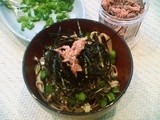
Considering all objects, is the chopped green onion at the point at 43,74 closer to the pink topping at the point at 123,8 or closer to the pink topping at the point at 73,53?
the pink topping at the point at 73,53

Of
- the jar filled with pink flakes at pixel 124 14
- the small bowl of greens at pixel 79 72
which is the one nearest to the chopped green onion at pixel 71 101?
the small bowl of greens at pixel 79 72

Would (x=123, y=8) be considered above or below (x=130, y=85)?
above

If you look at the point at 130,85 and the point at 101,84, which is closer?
the point at 101,84

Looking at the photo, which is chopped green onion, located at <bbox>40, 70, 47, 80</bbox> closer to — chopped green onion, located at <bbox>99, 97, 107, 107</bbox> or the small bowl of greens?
the small bowl of greens

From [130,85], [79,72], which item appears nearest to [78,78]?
[79,72]

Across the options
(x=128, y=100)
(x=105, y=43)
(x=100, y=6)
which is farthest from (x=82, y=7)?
(x=128, y=100)

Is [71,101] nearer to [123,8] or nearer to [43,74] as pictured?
[43,74]

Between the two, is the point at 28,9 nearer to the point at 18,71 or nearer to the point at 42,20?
the point at 42,20
